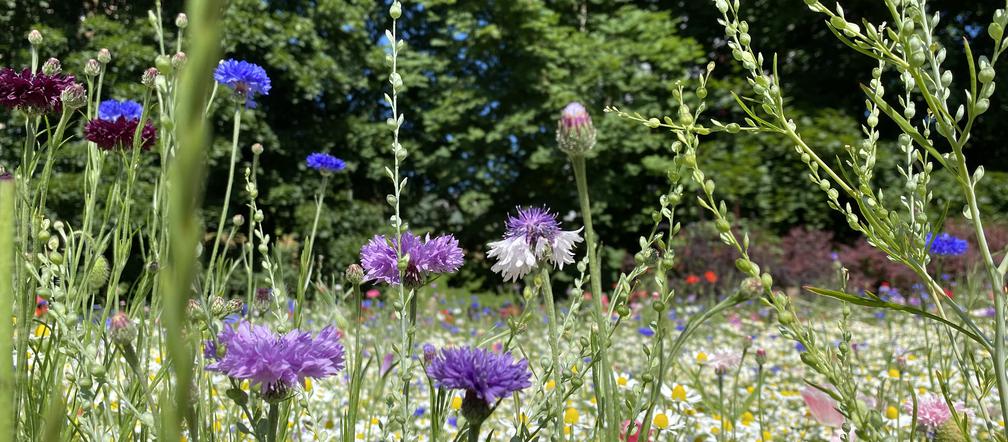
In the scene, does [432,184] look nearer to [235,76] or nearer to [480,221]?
[480,221]

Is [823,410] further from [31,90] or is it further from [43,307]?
[43,307]

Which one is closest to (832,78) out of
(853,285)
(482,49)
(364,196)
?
(853,285)

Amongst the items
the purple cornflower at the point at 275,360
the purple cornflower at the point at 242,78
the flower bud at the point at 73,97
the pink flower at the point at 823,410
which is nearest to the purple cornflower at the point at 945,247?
the pink flower at the point at 823,410

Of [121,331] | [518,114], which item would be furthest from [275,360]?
[518,114]

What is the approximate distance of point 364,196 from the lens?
920cm

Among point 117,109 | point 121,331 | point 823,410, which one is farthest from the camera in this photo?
point 117,109

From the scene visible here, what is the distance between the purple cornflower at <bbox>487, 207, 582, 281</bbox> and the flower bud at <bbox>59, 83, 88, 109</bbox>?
2.30ft

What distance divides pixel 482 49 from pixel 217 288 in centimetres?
768

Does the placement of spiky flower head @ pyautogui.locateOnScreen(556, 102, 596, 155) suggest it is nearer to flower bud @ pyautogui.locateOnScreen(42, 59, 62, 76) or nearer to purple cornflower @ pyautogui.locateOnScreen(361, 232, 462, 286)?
purple cornflower @ pyautogui.locateOnScreen(361, 232, 462, 286)

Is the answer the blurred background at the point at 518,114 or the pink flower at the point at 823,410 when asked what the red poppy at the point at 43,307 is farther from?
the blurred background at the point at 518,114

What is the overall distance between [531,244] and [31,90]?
879mm

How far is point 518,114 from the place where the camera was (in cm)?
838

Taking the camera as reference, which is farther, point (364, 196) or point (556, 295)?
point (364, 196)

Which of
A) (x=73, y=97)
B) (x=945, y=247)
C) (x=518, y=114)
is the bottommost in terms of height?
(x=73, y=97)
